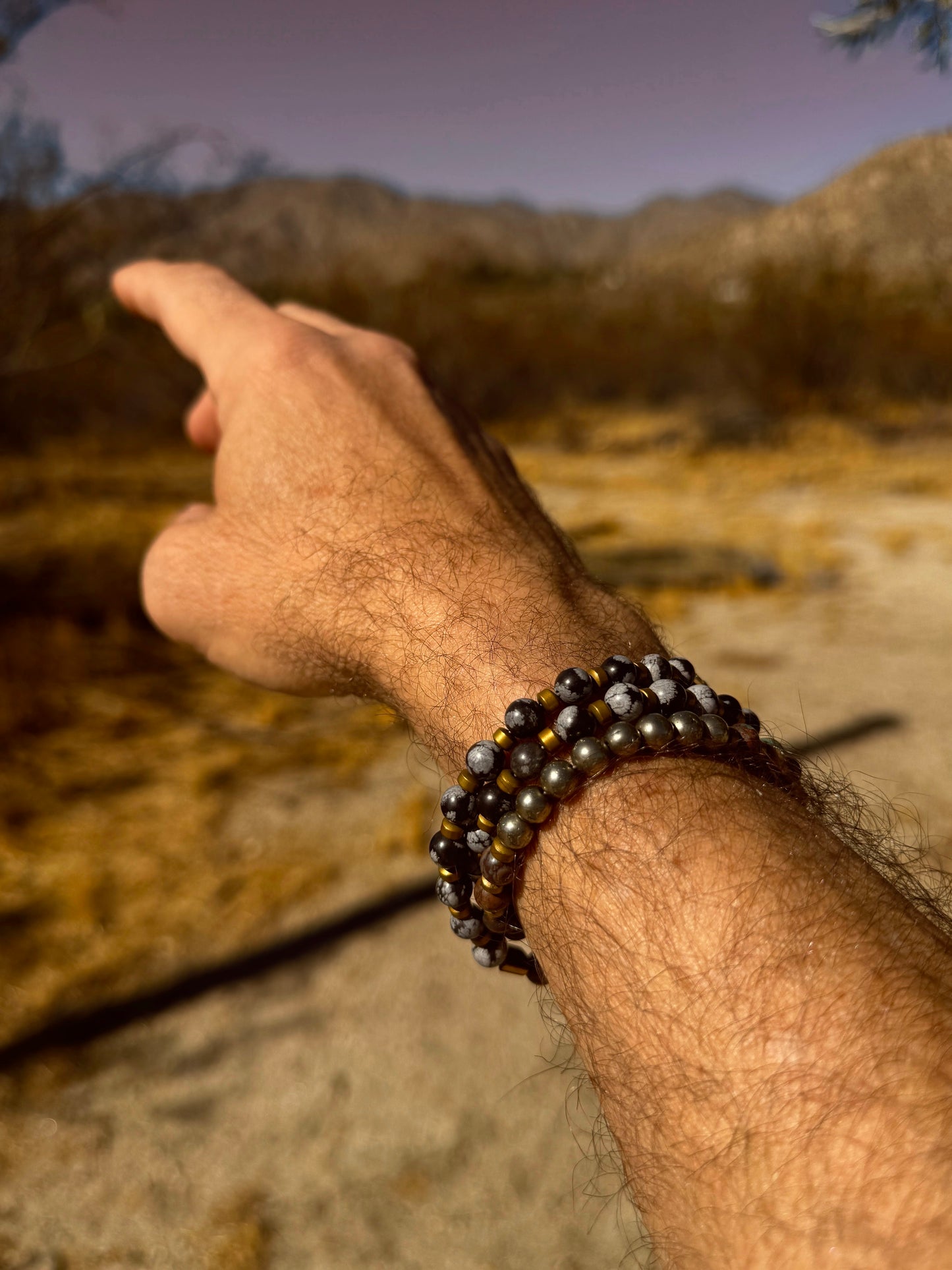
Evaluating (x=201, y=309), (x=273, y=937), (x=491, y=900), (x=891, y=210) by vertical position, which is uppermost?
(x=891, y=210)

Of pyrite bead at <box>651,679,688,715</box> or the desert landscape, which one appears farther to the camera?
the desert landscape

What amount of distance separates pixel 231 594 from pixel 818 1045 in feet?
2.81

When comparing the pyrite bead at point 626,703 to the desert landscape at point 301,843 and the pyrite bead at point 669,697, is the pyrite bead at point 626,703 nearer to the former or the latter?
the pyrite bead at point 669,697

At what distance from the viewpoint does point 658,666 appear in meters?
0.83

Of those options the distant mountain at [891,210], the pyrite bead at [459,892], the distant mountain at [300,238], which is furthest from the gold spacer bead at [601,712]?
the distant mountain at [300,238]

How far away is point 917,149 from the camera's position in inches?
58.6

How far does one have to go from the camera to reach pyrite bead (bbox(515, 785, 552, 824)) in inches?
29.3

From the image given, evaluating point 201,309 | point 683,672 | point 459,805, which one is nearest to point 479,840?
point 459,805

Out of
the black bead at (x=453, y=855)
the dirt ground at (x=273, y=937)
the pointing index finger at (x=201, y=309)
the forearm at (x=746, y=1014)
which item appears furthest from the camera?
the dirt ground at (x=273, y=937)

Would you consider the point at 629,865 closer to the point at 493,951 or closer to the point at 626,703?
the point at 626,703

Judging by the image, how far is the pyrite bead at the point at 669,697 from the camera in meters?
0.78

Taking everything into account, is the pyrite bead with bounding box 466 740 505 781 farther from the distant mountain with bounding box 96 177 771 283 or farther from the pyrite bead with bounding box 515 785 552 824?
the distant mountain with bounding box 96 177 771 283

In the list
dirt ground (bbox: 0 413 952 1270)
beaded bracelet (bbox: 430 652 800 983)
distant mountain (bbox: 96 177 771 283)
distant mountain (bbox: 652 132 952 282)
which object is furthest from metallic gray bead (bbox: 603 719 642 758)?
distant mountain (bbox: 96 177 771 283)

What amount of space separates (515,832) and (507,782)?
1.8 inches
